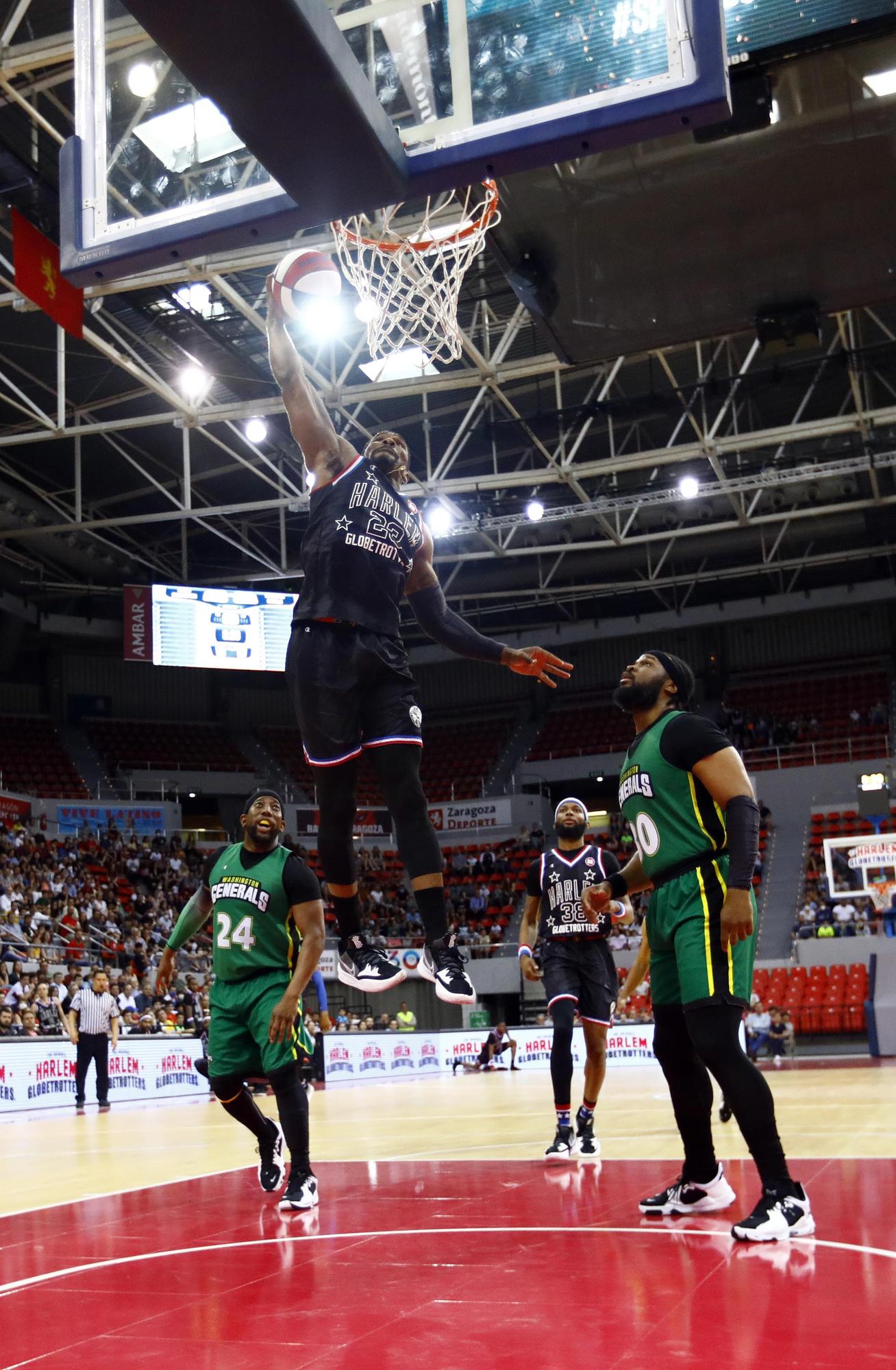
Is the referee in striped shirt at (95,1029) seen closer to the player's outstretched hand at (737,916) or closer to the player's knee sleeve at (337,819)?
the player's outstretched hand at (737,916)

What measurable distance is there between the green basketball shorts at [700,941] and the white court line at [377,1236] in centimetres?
95

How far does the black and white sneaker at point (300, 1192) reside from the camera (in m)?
6.53

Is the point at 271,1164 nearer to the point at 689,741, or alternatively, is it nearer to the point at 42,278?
the point at 689,741

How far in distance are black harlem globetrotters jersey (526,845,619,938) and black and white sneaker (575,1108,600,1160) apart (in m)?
1.22

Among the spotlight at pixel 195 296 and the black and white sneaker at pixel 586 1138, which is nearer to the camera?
the black and white sneaker at pixel 586 1138

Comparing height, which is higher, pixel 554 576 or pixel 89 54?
pixel 554 576

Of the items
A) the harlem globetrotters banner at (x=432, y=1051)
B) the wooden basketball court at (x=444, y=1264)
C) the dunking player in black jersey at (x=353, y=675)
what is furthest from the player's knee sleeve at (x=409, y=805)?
the harlem globetrotters banner at (x=432, y=1051)

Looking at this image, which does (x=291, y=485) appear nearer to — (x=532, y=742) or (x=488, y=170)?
(x=532, y=742)

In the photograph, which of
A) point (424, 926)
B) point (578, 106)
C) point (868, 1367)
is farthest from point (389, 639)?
point (868, 1367)

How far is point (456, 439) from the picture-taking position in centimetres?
2233

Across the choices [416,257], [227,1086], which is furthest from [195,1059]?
[416,257]

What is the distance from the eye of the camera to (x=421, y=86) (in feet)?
13.6

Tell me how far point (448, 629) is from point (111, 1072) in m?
15.2

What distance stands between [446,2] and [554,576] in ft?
95.9
